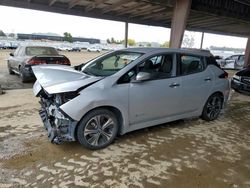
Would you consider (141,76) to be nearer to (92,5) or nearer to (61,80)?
(61,80)

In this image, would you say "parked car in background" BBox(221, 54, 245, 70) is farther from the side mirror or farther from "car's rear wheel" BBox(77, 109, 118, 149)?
"car's rear wheel" BBox(77, 109, 118, 149)

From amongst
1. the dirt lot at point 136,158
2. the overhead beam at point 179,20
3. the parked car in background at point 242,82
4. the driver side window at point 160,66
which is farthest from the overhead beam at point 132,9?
the dirt lot at point 136,158

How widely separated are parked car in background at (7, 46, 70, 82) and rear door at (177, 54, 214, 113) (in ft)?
18.5

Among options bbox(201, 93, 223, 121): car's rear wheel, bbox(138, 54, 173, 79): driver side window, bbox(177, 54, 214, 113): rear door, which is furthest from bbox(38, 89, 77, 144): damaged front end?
bbox(201, 93, 223, 121): car's rear wheel

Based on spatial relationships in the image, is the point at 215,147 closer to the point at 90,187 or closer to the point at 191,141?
the point at 191,141

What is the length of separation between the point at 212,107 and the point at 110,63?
8.12 feet

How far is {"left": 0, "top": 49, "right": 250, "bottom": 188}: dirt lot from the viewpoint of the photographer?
2.67 meters

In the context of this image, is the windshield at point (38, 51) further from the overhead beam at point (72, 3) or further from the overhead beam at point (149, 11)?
the overhead beam at point (149, 11)

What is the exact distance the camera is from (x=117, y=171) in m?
2.84

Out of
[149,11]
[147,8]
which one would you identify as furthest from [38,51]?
[149,11]

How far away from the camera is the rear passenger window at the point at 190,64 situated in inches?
165

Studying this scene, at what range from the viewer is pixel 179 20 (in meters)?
10.2

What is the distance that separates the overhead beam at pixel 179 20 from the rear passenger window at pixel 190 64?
6017 millimetres

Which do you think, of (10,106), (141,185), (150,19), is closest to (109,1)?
(150,19)
